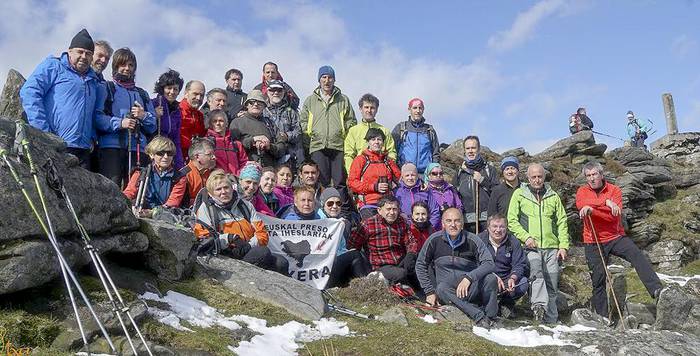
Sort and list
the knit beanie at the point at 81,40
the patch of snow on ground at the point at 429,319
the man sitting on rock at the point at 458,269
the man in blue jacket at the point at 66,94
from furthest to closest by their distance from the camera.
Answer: the man sitting on rock at the point at 458,269 < the patch of snow on ground at the point at 429,319 < the knit beanie at the point at 81,40 < the man in blue jacket at the point at 66,94

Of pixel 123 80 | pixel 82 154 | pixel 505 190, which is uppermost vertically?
pixel 123 80

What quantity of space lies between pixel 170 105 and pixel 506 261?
7.28 metres

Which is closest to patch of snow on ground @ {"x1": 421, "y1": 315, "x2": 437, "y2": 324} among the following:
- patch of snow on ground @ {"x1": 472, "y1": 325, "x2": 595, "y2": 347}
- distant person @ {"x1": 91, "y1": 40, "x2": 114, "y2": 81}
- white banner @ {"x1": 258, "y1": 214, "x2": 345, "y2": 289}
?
patch of snow on ground @ {"x1": 472, "y1": 325, "x2": 595, "y2": 347}

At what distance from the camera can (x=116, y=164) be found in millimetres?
10445

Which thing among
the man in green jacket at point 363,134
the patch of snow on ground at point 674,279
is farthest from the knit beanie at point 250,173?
the patch of snow on ground at point 674,279

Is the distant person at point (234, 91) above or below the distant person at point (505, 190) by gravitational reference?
above

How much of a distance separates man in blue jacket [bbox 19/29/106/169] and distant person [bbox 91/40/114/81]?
1.66 ft

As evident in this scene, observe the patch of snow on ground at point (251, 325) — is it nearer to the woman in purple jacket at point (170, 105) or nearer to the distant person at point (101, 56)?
the woman in purple jacket at point (170, 105)

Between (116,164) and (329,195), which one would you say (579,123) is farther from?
(116,164)

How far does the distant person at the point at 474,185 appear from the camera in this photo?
545 inches

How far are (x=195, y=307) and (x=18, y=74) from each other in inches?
258

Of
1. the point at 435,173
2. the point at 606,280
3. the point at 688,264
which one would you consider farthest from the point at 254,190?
the point at 688,264

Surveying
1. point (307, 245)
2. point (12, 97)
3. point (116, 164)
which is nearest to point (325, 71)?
point (307, 245)

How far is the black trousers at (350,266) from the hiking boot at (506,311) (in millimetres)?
2622
